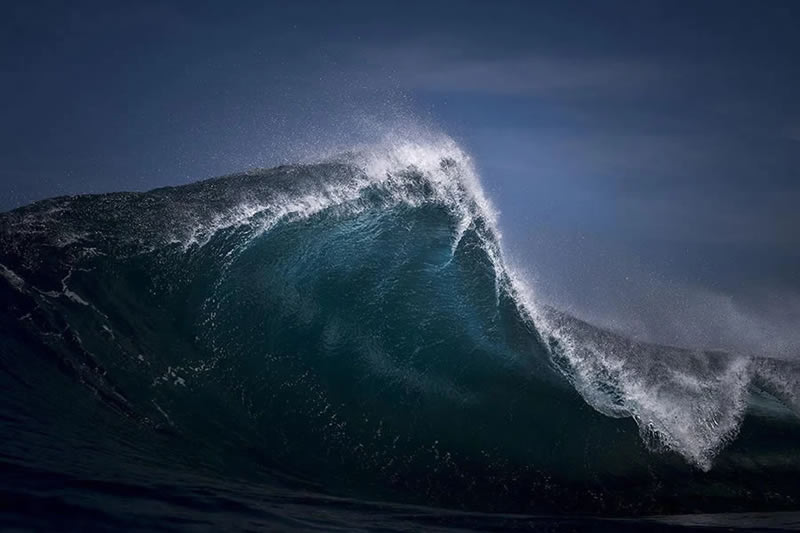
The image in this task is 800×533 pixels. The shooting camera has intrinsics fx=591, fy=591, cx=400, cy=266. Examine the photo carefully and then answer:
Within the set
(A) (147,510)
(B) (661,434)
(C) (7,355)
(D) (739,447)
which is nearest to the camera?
(A) (147,510)

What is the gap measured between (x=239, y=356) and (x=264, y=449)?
1459 millimetres

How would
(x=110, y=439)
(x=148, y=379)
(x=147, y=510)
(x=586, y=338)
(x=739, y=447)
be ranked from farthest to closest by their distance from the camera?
(x=586, y=338) → (x=739, y=447) → (x=148, y=379) → (x=110, y=439) → (x=147, y=510)

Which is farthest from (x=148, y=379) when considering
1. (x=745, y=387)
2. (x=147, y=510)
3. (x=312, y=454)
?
(x=745, y=387)

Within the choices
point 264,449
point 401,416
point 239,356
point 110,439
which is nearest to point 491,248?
point 401,416

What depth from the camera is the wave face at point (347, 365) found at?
17.7 feet

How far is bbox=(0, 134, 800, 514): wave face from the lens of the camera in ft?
17.7

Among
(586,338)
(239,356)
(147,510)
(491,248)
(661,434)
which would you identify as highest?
(491,248)

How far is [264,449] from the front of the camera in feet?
18.4

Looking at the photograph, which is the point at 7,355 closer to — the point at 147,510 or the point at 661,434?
the point at 147,510

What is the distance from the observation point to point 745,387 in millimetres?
9203

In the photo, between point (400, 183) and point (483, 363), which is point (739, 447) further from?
point (400, 183)

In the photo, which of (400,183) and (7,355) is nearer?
(7,355)

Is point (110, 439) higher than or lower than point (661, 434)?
lower

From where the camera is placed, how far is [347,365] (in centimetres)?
733
